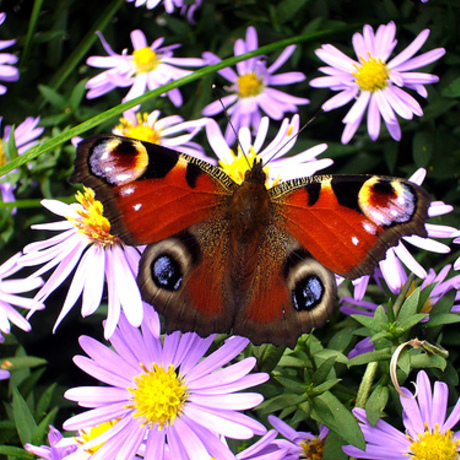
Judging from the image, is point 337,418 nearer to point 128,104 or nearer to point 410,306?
point 410,306

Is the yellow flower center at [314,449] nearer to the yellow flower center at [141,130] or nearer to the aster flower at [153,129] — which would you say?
the aster flower at [153,129]

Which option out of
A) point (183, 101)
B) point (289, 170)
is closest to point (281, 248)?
point (289, 170)

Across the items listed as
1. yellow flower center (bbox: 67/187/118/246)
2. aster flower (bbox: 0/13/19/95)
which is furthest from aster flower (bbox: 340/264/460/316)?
aster flower (bbox: 0/13/19/95)

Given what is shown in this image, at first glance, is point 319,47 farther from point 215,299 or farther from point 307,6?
point 215,299

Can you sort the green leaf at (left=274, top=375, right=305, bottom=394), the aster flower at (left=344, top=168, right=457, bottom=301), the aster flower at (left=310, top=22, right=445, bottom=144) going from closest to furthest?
the green leaf at (left=274, top=375, right=305, bottom=394) → the aster flower at (left=344, top=168, right=457, bottom=301) → the aster flower at (left=310, top=22, right=445, bottom=144)

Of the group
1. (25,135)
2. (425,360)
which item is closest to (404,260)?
(425,360)

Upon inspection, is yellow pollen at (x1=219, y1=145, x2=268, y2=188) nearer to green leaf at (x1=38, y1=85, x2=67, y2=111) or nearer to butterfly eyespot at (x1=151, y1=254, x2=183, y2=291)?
butterfly eyespot at (x1=151, y1=254, x2=183, y2=291)
